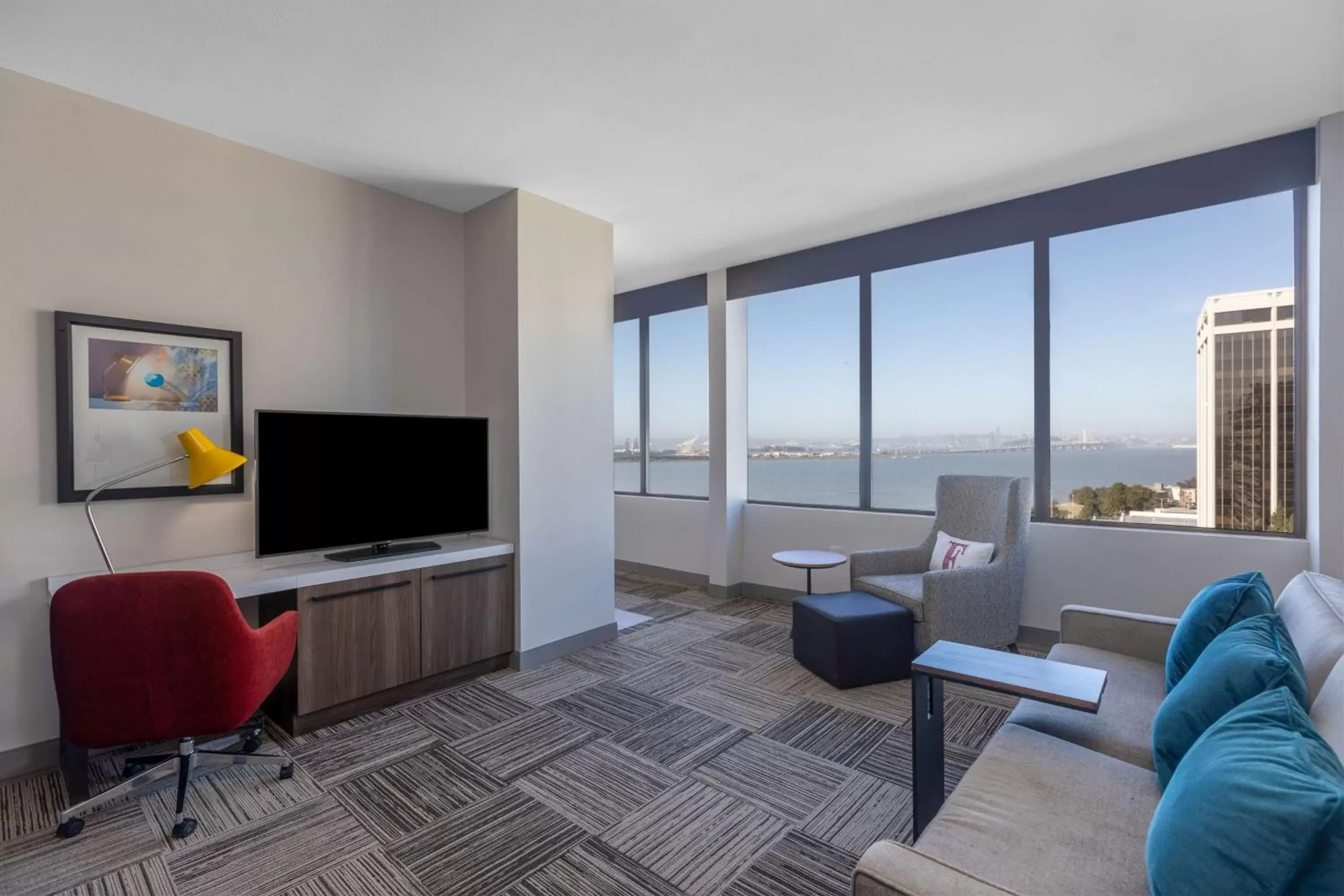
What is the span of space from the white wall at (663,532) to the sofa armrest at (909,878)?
14.6ft

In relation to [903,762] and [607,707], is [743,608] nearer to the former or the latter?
[607,707]

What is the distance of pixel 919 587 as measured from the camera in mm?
3705

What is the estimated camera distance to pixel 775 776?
8.43 feet

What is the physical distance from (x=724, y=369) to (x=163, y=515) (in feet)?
12.8

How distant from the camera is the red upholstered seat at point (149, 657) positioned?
6.93 feet

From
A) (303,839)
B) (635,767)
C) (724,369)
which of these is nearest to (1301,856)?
(635,767)

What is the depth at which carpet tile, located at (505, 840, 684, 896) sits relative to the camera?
6.30 ft

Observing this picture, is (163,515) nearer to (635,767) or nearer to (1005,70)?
(635,767)

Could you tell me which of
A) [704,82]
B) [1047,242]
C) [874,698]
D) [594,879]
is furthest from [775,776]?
[1047,242]

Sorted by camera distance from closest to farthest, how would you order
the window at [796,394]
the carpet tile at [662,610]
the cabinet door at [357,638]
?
the cabinet door at [357,638]
the carpet tile at [662,610]
the window at [796,394]

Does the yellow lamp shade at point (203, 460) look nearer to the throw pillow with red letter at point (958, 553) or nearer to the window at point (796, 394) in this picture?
the throw pillow with red letter at point (958, 553)

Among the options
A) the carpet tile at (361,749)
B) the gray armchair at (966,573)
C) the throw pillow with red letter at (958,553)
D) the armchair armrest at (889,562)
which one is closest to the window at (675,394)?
the armchair armrest at (889,562)

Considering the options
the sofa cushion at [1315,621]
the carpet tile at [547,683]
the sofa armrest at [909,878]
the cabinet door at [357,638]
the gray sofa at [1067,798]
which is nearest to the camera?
the sofa armrest at [909,878]

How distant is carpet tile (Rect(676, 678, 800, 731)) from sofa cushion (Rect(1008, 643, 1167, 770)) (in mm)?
1249
